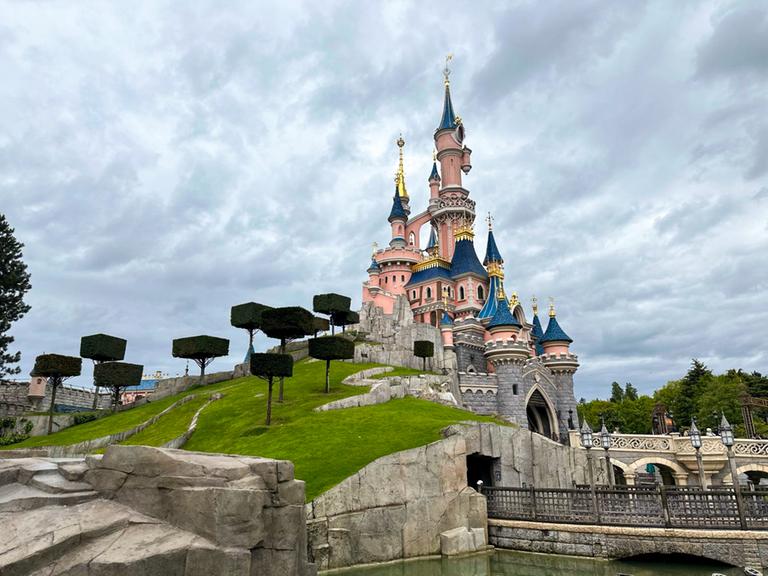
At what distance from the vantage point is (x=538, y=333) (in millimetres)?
64000

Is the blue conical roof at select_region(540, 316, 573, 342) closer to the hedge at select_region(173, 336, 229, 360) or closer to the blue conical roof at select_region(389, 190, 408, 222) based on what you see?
the blue conical roof at select_region(389, 190, 408, 222)

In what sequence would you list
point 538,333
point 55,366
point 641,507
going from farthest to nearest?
point 538,333 < point 55,366 < point 641,507

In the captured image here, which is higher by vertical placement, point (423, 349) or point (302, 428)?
point (423, 349)

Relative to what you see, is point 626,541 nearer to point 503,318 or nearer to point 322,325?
point 503,318

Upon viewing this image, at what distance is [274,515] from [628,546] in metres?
15.4

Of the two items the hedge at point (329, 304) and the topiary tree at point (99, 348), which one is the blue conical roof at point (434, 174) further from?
the topiary tree at point (99, 348)

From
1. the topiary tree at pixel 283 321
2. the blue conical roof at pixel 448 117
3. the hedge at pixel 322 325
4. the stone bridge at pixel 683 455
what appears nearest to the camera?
the topiary tree at pixel 283 321

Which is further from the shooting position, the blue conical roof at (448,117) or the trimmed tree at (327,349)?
the blue conical roof at (448,117)

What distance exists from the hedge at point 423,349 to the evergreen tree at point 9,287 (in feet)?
112

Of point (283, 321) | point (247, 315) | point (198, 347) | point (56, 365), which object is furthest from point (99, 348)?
point (283, 321)

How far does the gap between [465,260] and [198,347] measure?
3461cm

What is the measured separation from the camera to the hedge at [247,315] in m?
51.6

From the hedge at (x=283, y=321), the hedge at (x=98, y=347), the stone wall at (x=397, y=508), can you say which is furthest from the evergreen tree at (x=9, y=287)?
the stone wall at (x=397, y=508)

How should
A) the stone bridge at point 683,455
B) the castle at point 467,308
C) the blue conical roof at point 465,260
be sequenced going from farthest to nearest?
the blue conical roof at point 465,260 < the castle at point 467,308 < the stone bridge at point 683,455
